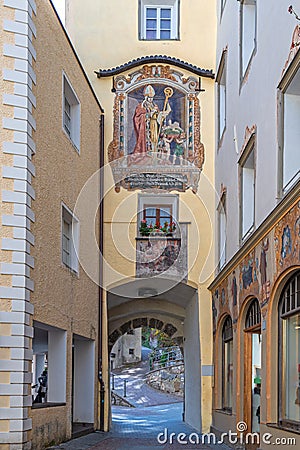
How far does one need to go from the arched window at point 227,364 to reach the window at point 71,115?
4.89 metres

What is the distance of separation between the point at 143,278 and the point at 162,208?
178 centimetres

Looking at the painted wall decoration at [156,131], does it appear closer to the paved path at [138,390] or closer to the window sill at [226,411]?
the window sill at [226,411]

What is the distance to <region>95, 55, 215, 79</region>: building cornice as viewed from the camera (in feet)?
65.7

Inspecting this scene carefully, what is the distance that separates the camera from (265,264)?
462 inches

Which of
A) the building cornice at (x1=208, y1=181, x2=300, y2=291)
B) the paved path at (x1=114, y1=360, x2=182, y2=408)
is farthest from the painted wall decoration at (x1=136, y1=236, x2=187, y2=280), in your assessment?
the paved path at (x1=114, y1=360, x2=182, y2=408)

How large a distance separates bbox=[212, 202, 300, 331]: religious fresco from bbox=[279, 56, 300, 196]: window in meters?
0.60

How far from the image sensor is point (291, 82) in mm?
10266

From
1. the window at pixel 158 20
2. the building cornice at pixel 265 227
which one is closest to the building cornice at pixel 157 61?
the window at pixel 158 20

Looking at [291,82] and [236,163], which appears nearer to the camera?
[291,82]

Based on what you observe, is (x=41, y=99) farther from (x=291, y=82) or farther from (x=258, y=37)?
(x=291, y=82)

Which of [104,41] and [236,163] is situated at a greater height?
[104,41]

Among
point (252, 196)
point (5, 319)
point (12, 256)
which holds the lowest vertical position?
point (5, 319)

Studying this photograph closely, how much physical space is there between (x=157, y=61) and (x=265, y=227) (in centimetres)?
974

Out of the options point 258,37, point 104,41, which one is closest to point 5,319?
point 258,37
